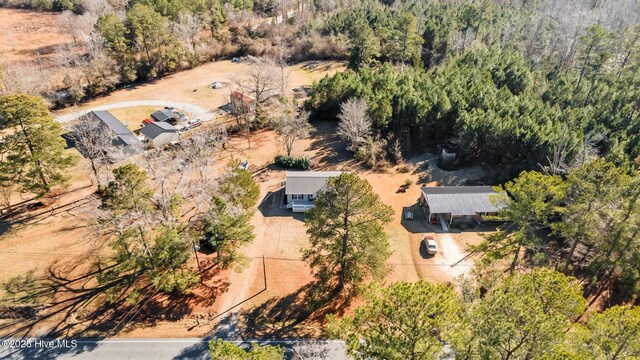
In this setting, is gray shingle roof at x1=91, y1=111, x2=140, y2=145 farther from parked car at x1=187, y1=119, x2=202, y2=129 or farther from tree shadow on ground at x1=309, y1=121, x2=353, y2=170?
tree shadow on ground at x1=309, y1=121, x2=353, y2=170

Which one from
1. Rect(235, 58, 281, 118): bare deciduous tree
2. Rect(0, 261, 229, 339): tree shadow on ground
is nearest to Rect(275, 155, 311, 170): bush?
Rect(235, 58, 281, 118): bare deciduous tree

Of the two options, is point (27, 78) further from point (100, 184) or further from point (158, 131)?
point (100, 184)

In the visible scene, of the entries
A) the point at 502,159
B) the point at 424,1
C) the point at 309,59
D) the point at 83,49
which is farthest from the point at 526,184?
the point at 424,1

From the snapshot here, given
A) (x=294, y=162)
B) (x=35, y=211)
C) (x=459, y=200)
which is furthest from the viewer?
(x=294, y=162)

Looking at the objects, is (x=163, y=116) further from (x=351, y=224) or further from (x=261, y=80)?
(x=351, y=224)

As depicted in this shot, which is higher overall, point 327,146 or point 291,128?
point 291,128

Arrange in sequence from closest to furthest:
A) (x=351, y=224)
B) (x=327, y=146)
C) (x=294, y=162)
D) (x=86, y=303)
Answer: (x=351, y=224) → (x=86, y=303) → (x=294, y=162) → (x=327, y=146)

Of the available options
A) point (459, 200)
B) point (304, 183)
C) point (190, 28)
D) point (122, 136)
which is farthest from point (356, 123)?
point (190, 28)

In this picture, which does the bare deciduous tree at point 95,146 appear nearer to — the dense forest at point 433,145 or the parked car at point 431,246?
the dense forest at point 433,145
